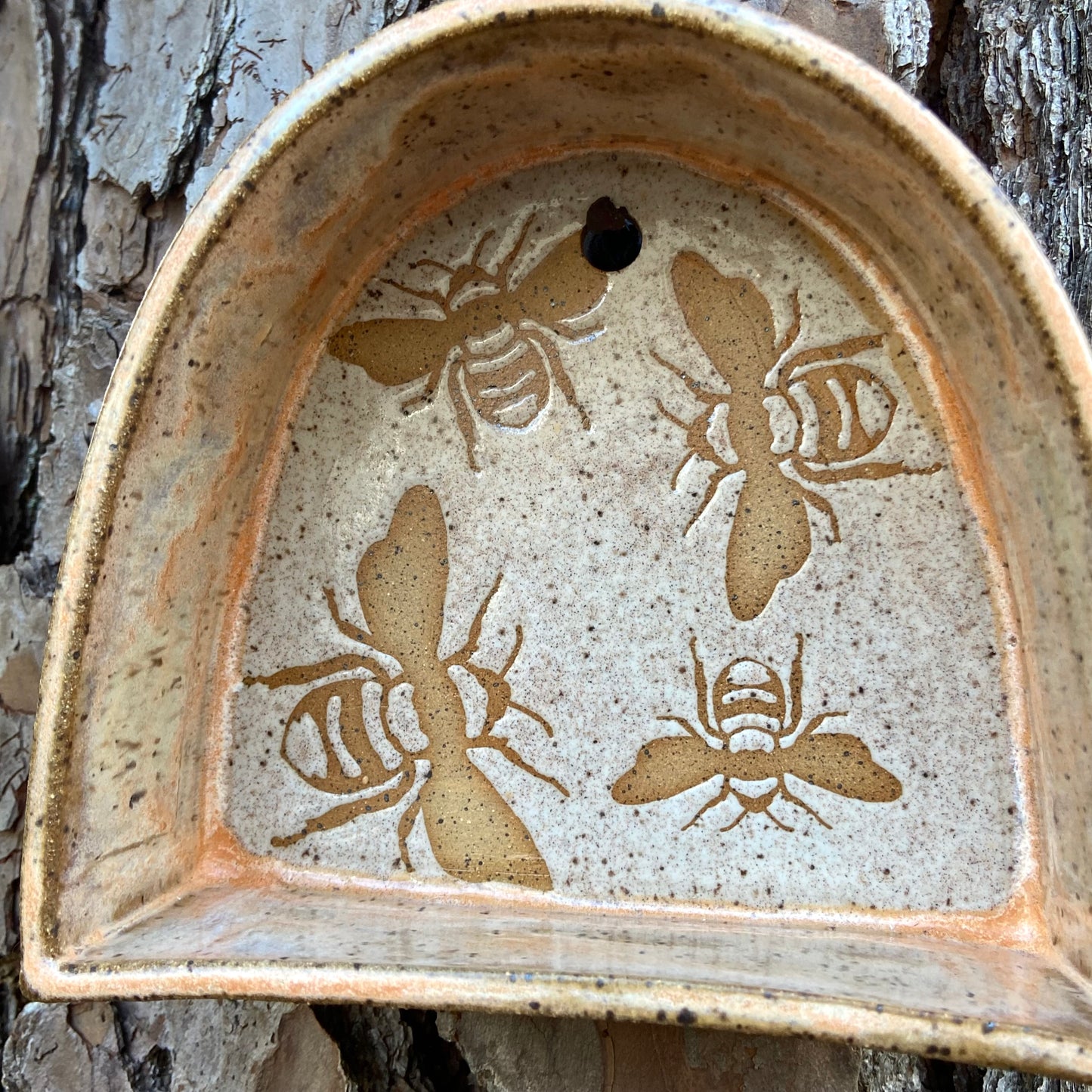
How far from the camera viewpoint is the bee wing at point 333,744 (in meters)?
0.72

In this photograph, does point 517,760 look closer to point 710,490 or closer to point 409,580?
point 409,580

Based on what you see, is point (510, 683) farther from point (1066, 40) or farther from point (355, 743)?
point (1066, 40)

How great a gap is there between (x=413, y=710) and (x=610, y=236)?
46cm

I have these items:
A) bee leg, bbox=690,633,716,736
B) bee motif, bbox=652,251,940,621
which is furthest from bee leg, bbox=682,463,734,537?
bee leg, bbox=690,633,716,736

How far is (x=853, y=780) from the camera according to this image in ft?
2.23

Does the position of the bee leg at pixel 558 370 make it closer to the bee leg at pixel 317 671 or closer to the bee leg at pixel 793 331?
the bee leg at pixel 793 331

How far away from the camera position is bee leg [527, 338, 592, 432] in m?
0.73

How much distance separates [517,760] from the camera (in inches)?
28.2

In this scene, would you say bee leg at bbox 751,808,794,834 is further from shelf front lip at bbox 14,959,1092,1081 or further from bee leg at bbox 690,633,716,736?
shelf front lip at bbox 14,959,1092,1081

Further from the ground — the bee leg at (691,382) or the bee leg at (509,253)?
the bee leg at (509,253)

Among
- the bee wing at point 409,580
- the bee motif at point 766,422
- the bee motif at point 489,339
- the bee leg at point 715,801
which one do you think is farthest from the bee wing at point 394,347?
the bee leg at point 715,801

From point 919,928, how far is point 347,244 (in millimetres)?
741

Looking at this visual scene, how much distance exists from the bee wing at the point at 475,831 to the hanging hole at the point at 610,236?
467 mm

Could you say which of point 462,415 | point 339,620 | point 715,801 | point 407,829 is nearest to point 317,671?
point 339,620
